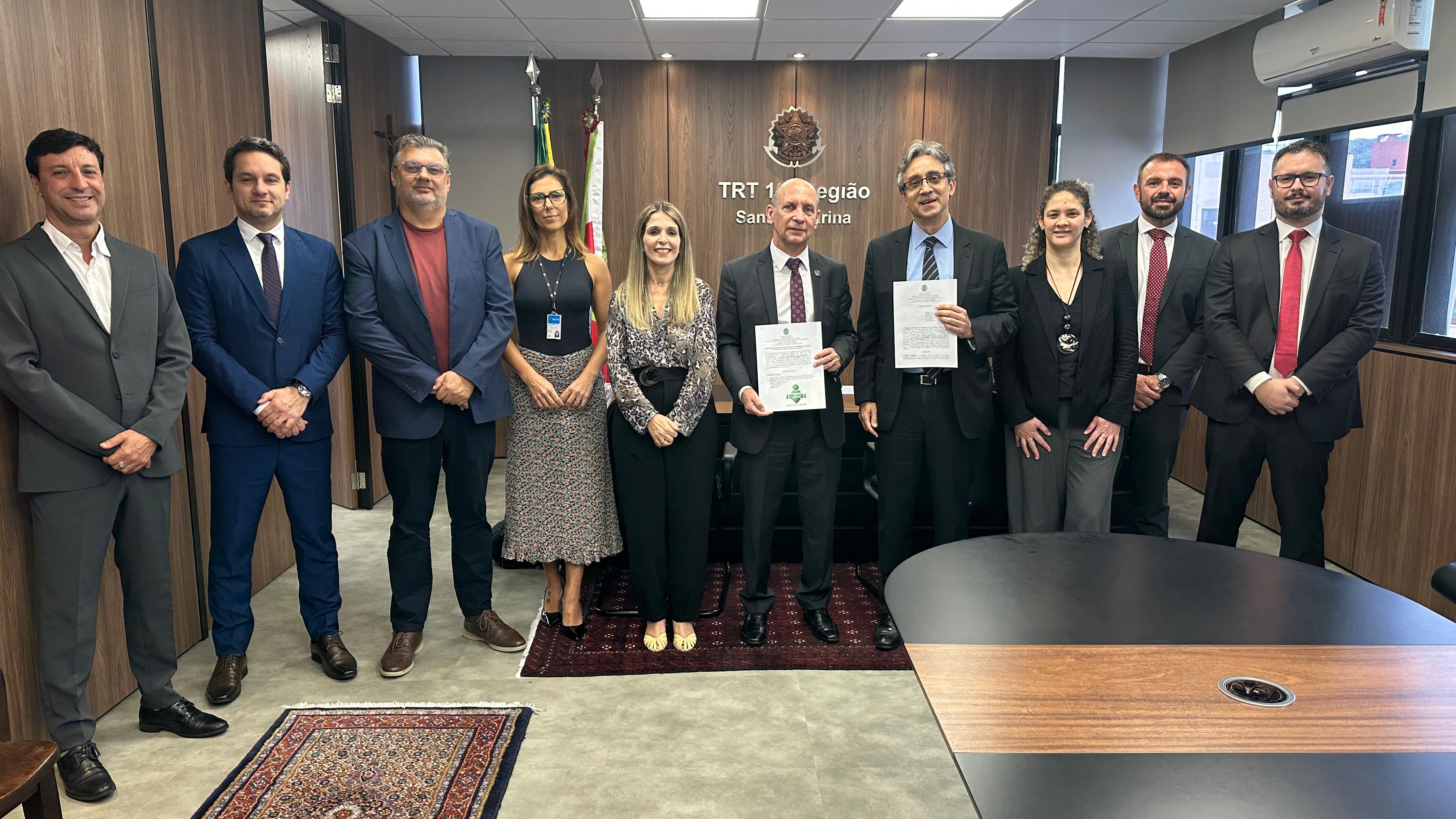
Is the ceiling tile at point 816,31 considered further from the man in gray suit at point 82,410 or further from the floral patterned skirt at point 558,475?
the man in gray suit at point 82,410

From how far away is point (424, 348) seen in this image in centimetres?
324

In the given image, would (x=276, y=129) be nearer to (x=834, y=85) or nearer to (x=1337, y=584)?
(x=834, y=85)

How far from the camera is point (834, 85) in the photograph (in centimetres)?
686

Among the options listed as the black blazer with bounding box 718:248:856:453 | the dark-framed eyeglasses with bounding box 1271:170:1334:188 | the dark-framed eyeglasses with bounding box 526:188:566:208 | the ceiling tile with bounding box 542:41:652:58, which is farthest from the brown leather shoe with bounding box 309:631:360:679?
the ceiling tile with bounding box 542:41:652:58

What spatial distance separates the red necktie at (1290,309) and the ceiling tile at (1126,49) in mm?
3271

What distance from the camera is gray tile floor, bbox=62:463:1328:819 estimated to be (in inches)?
99.9

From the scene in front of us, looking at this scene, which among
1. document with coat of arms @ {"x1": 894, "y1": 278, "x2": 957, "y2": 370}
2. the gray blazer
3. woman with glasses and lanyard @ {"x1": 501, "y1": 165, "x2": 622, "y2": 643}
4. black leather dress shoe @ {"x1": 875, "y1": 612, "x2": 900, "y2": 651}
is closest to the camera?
the gray blazer

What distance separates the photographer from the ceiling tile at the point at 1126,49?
6145 mm

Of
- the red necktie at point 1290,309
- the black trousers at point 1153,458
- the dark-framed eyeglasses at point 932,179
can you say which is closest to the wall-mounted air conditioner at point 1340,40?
the red necktie at point 1290,309

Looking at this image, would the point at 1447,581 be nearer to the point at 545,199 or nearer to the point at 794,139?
the point at 545,199

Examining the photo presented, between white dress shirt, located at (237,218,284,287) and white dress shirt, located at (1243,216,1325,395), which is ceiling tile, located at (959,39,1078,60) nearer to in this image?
white dress shirt, located at (1243,216,1325,395)

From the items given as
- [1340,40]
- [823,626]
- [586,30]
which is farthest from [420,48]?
[1340,40]

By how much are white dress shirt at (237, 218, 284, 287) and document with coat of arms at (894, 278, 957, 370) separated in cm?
217

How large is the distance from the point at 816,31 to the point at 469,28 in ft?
7.23
